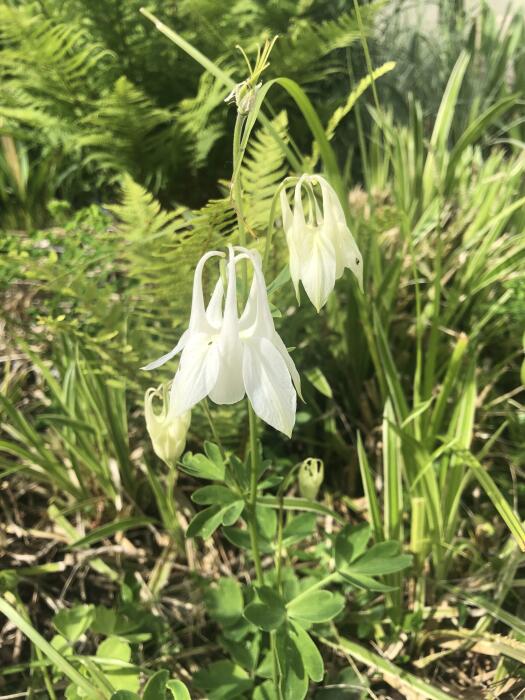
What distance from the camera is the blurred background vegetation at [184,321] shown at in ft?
4.27

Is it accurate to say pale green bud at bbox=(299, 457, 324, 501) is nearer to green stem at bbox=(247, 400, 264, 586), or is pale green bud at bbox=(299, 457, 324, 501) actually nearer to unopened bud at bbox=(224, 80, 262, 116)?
green stem at bbox=(247, 400, 264, 586)

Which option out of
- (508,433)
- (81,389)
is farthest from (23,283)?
(508,433)

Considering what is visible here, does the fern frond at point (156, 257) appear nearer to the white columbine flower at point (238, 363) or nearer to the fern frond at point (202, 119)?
the white columbine flower at point (238, 363)

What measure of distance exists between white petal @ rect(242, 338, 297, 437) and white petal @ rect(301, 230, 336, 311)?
12 cm

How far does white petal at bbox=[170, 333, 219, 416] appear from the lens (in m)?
0.69

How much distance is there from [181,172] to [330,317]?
103 cm

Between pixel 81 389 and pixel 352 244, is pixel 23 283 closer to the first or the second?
pixel 81 389

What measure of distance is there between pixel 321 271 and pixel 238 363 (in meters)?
0.18

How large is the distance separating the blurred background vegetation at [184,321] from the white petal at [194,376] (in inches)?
13.9

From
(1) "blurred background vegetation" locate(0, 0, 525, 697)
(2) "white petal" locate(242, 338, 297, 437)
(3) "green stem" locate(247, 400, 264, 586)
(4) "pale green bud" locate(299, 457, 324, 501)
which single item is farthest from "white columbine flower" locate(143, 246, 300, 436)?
(4) "pale green bud" locate(299, 457, 324, 501)

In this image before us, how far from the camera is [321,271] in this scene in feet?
2.60

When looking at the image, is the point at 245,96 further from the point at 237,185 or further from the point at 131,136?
the point at 131,136

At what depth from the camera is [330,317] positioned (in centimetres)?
164

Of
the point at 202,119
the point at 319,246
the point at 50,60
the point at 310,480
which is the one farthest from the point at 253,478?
the point at 50,60
